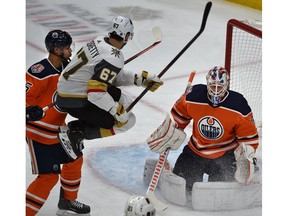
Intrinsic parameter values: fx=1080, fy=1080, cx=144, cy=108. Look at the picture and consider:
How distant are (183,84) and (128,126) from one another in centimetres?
48

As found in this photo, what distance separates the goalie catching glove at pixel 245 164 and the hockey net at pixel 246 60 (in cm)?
10

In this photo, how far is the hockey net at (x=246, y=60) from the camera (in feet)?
12.6

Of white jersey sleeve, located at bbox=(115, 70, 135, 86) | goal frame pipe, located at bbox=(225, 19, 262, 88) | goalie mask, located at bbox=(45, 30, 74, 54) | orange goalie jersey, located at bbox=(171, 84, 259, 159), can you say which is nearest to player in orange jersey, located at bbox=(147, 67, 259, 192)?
orange goalie jersey, located at bbox=(171, 84, 259, 159)

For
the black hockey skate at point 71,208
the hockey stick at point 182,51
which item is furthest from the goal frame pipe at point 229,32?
the black hockey skate at point 71,208

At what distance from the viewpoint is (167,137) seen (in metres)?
3.81

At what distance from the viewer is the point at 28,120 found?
3.71 metres

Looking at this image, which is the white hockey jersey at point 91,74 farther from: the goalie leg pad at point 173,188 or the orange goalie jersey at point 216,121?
the goalie leg pad at point 173,188

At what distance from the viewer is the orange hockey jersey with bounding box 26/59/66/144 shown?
3686mm

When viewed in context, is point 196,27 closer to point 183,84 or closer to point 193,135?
point 183,84

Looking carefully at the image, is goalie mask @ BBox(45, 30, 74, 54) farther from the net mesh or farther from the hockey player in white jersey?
the net mesh

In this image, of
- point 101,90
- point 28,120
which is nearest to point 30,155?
point 28,120

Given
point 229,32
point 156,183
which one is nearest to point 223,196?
point 156,183

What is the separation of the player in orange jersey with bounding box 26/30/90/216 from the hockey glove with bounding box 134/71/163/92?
0.25 meters

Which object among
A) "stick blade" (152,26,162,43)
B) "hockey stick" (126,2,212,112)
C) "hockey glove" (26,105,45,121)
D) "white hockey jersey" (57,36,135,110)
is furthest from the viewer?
"stick blade" (152,26,162,43)
